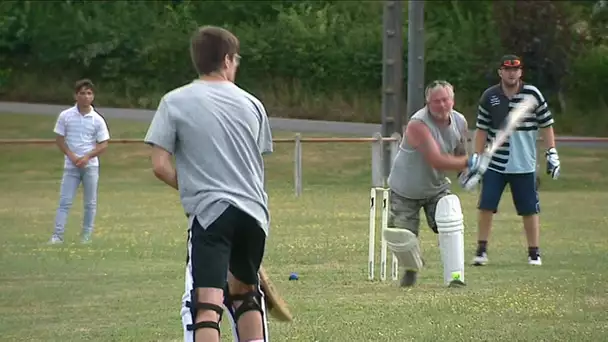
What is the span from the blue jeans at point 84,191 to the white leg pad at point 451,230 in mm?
5892

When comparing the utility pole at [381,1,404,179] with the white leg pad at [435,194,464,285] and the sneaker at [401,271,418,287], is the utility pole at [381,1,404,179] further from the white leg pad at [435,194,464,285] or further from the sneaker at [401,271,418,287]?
the white leg pad at [435,194,464,285]

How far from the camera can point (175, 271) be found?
42.1 ft

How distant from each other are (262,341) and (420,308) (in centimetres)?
292

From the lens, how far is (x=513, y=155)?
1306 cm

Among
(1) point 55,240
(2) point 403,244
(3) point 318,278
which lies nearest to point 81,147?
(1) point 55,240

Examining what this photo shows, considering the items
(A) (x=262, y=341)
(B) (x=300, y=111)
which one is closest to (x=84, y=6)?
(B) (x=300, y=111)

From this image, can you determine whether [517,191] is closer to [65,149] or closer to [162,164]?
[65,149]

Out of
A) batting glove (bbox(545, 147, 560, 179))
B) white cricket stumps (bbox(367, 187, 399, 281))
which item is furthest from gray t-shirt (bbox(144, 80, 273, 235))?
batting glove (bbox(545, 147, 560, 179))

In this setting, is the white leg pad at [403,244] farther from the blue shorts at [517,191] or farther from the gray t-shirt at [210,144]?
the gray t-shirt at [210,144]

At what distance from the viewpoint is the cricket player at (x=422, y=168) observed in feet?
35.1

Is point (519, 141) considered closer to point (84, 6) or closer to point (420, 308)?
point (420, 308)

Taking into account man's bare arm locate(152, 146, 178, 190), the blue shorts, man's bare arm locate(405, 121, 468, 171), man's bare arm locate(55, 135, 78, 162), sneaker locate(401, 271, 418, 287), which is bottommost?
sneaker locate(401, 271, 418, 287)

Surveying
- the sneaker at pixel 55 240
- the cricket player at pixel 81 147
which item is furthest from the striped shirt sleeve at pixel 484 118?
the sneaker at pixel 55 240

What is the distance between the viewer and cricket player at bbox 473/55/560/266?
42.1 feet
